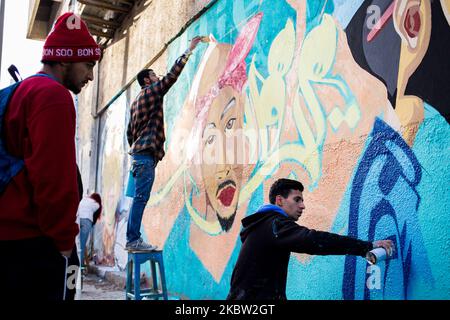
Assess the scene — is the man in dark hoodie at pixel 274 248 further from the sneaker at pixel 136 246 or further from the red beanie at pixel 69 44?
the sneaker at pixel 136 246

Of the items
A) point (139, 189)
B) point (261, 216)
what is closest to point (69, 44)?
point (261, 216)

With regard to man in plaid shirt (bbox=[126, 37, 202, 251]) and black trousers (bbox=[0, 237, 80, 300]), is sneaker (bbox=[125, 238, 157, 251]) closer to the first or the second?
man in plaid shirt (bbox=[126, 37, 202, 251])

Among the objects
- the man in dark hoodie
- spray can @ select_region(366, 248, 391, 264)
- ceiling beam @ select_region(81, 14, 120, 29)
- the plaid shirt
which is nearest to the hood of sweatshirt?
the man in dark hoodie

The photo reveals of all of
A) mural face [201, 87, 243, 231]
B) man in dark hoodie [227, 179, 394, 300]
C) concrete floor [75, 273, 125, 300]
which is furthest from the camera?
concrete floor [75, 273, 125, 300]

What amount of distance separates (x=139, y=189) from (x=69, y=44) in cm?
212

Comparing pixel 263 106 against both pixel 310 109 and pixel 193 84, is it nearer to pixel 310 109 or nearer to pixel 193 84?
pixel 310 109

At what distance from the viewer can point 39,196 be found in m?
1.92

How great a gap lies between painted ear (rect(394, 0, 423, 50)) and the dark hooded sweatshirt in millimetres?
1290

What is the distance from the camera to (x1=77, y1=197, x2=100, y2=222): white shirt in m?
7.50

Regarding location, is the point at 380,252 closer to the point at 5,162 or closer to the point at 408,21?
the point at 408,21

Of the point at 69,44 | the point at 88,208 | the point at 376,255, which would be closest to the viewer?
the point at 69,44

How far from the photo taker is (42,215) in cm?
193

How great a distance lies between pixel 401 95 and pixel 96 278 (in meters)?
7.23

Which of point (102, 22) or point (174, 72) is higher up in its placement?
point (102, 22)
